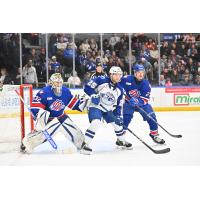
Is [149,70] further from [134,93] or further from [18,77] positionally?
[134,93]

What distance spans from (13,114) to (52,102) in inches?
22.3

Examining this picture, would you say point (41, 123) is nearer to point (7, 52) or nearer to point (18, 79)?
point (18, 79)

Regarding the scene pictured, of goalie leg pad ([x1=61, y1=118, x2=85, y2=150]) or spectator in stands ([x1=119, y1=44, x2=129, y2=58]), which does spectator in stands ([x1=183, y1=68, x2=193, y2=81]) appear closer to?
spectator in stands ([x1=119, y1=44, x2=129, y2=58])

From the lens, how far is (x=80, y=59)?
5129 mm

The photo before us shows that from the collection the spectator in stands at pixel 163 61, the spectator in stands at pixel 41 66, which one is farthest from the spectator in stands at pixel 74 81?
the spectator in stands at pixel 163 61

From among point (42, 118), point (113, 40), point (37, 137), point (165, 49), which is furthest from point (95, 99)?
point (165, 49)

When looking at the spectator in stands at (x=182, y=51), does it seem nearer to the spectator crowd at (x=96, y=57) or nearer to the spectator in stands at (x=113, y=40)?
the spectator crowd at (x=96, y=57)

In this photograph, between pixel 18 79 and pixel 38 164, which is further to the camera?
pixel 18 79

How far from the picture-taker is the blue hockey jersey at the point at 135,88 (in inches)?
147

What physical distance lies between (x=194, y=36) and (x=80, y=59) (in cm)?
Answer: 140

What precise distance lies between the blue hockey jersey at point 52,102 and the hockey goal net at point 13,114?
288mm

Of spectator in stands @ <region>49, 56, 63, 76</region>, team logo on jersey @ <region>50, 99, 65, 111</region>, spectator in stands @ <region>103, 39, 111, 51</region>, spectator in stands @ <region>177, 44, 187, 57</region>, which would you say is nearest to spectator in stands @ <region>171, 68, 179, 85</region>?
spectator in stands @ <region>177, 44, 187, 57</region>

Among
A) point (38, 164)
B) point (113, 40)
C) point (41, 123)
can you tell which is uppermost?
point (113, 40)

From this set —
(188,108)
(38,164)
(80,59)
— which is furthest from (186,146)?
(188,108)
